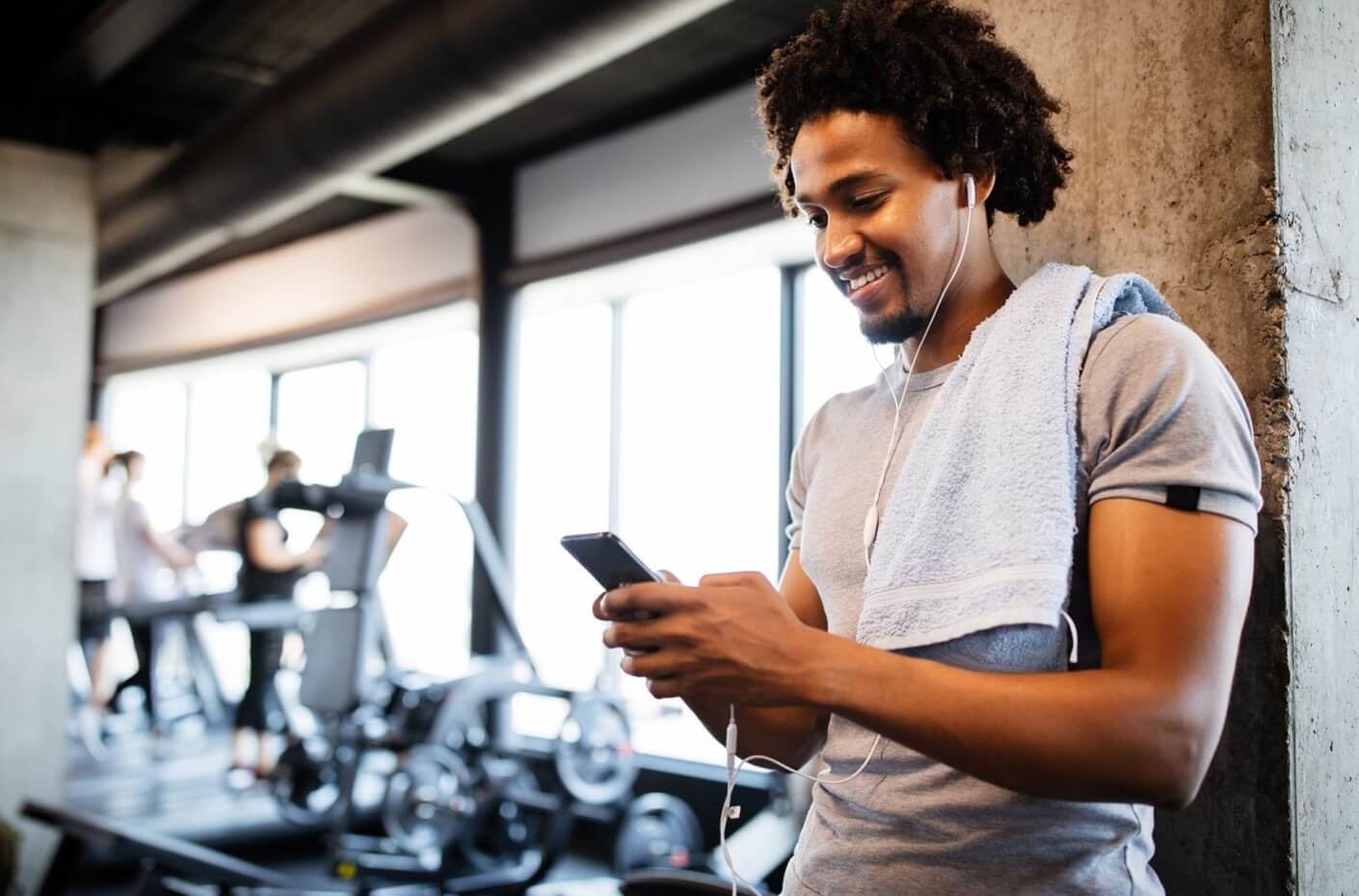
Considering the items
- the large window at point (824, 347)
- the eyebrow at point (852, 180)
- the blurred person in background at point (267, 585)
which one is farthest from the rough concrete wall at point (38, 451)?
the eyebrow at point (852, 180)

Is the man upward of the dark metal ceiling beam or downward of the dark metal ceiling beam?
downward

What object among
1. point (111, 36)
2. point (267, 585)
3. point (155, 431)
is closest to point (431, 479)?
point (267, 585)

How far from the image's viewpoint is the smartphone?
2.99 feet

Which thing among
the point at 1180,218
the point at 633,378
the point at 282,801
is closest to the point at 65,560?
the point at 282,801

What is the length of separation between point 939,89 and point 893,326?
221mm

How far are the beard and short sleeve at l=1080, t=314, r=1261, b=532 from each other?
0.67ft

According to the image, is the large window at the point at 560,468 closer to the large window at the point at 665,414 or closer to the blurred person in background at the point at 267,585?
the large window at the point at 665,414

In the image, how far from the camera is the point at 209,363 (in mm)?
8297

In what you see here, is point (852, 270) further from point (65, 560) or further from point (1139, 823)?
point (65, 560)

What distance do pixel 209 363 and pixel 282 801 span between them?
14.9ft

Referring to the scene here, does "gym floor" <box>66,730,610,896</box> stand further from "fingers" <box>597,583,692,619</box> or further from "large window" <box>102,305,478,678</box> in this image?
"fingers" <box>597,583,692,619</box>

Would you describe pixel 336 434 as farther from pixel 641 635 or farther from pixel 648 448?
pixel 641 635

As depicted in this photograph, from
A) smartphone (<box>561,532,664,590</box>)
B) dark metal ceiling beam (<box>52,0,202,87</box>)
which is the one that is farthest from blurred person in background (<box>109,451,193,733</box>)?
smartphone (<box>561,532,664,590</box>)

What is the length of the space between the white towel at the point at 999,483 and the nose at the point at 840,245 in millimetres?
136
